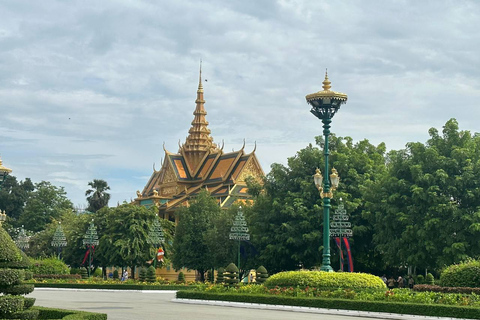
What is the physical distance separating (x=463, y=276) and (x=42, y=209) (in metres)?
69.3

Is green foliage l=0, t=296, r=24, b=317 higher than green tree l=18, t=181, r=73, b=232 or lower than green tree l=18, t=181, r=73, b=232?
lower

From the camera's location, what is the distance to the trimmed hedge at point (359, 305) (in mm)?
18797

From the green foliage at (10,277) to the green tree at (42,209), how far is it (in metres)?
72.9

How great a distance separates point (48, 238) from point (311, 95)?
4800 centimetres

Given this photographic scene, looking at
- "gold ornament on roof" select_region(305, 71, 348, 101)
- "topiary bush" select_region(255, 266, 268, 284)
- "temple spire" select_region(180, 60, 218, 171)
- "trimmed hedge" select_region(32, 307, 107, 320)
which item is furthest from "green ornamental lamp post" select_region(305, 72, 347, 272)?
"temple spire" select_region(180, 60, 218, 171)

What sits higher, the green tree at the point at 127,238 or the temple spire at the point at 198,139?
the temple spire at the point at 198,139

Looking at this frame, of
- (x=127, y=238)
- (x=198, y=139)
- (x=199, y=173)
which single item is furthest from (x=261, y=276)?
(x=198, y=139)

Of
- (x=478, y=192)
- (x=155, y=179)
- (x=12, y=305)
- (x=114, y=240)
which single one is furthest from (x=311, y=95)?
(x=155, y=179)

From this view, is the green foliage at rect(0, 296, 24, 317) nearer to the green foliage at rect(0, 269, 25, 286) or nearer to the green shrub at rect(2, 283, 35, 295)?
the green shrub at rect(2, 283, 35, 295)

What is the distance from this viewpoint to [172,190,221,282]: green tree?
54.2m

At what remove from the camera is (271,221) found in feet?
138

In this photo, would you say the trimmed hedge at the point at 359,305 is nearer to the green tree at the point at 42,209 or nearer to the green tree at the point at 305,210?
the green tree at the point at 305,210

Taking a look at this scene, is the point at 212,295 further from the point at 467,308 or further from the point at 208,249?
the point at 208,249

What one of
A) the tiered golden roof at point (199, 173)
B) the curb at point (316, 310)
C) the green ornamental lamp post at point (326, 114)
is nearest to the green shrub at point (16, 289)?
the curb at point (316, 310)
